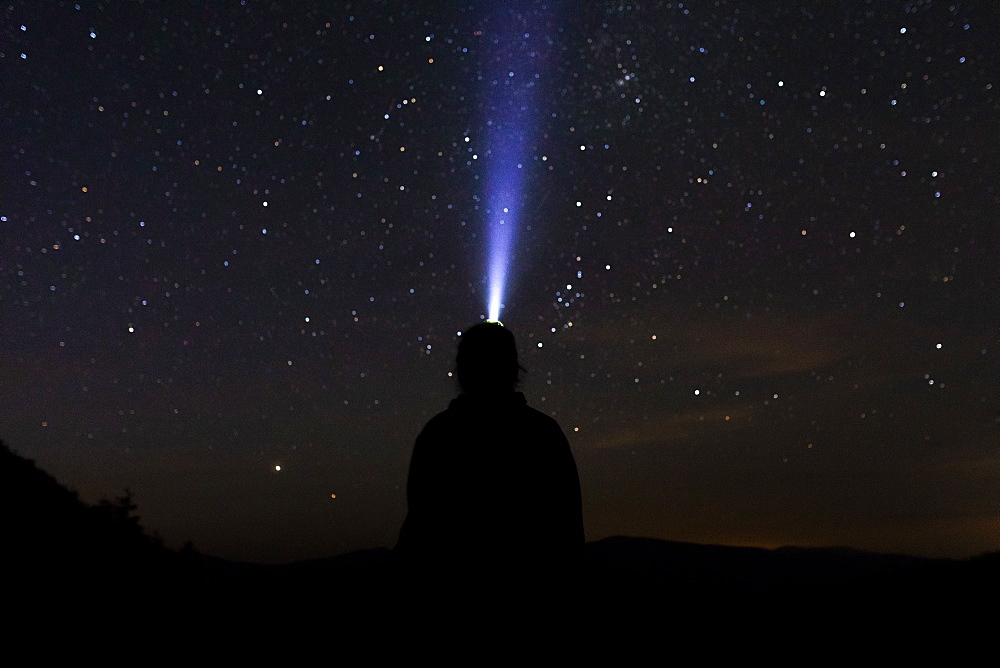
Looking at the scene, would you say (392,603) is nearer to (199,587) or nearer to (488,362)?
(488,362)

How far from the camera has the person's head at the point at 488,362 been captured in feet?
8.03

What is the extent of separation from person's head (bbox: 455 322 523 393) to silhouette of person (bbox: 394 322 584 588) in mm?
54

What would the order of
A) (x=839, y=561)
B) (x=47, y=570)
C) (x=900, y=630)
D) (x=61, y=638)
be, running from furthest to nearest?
(x=839, y=561) < (x=47, y=570) < (x=900, y=630) < (x=61, y=638)

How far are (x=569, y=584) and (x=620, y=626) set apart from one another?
869 cm

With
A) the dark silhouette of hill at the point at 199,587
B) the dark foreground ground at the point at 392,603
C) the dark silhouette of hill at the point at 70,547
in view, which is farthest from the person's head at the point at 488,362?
the dark silhouette of hill at the point at 70,547

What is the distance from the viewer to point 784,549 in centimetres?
10294

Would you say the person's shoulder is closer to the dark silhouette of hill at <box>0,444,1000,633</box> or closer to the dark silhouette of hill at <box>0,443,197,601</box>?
the dark silhouette of hill at <box>0,444,1000,633</box>

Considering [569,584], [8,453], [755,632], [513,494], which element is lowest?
[755,632]

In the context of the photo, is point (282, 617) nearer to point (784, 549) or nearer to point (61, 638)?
point (61, 638)

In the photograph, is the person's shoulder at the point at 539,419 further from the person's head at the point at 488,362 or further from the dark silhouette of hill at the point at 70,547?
the dark silhouette of hill at the point at 70,547

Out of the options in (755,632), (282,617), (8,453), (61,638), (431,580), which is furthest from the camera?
(8,453)

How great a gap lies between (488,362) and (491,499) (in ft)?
1.52

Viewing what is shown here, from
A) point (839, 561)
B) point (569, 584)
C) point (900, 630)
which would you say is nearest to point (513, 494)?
point (569, 584)

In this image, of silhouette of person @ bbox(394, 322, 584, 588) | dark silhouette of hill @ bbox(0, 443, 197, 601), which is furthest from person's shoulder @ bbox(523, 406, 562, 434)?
dark silhouette of hill @ bbox(0, 443, 197, 601)
